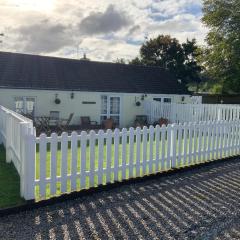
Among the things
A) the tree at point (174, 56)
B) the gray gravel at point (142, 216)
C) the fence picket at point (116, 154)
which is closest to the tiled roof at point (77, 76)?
the fence picket at point (116, 154)

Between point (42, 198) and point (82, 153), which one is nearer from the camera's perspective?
point (42, 198)

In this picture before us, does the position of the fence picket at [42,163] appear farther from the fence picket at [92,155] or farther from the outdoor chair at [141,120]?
the outdoor chair at [141,120]

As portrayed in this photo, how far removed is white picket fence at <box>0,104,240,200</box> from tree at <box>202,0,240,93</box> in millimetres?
21751

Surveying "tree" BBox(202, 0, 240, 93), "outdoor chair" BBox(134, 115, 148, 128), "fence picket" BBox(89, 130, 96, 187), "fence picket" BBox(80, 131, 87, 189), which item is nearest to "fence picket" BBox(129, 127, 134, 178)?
"fence picket" BBox(89, 130, 96, 187)

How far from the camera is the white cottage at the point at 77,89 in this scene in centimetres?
1805

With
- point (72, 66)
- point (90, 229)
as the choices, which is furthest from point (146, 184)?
point (72, 66)

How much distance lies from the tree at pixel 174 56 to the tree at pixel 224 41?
28.8 ft

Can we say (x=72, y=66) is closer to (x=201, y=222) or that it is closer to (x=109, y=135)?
(x=109, y=135)

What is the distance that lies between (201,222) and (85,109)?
15525 mm

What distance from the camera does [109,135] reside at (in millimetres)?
6309

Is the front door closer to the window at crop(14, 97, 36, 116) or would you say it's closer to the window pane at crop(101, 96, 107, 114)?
the window pane at crop(101, 96, 107, 114)

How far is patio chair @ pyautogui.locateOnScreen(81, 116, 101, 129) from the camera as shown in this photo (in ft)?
60.8

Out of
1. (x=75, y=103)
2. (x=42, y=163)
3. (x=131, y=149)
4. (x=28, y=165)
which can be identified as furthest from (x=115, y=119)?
(x=28, y=165)

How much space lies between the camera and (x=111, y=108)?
68.3ft
